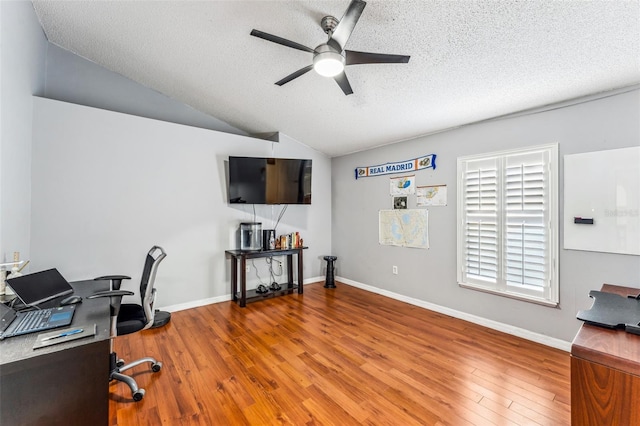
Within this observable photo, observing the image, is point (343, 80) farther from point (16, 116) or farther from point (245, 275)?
point (245, 275)

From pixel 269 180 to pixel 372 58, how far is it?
2544 millimetres

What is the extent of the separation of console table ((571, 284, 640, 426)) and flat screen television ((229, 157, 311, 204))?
3.63 meters

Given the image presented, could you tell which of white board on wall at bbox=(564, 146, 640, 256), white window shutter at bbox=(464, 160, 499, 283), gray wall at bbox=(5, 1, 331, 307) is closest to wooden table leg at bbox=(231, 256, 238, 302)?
gray wall at bbox=(5, 1, 331, 307)

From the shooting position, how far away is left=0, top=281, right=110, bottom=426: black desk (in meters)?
1.02

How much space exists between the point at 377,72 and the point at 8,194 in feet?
10.6

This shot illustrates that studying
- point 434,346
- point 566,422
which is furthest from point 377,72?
point 566,422

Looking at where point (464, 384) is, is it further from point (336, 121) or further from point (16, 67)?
point (16, 67)

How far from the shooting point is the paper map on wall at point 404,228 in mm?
3730

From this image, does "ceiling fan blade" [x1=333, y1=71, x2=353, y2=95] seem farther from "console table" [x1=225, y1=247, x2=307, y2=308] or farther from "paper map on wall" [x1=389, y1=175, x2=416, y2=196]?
"console table" [x1=225, y1=247, x2=307, y2=308]

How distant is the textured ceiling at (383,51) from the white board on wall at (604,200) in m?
0.63

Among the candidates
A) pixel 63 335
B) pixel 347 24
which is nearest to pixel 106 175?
pixel 63 335

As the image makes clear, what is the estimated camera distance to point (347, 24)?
1687mm

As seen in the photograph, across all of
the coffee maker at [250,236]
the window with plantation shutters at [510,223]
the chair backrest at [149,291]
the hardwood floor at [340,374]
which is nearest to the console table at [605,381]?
the hardwood floor at [340,374]

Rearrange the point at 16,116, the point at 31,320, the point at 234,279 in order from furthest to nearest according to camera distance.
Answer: the point at 234,279 → the point at 16,116 → the point at 31,320
